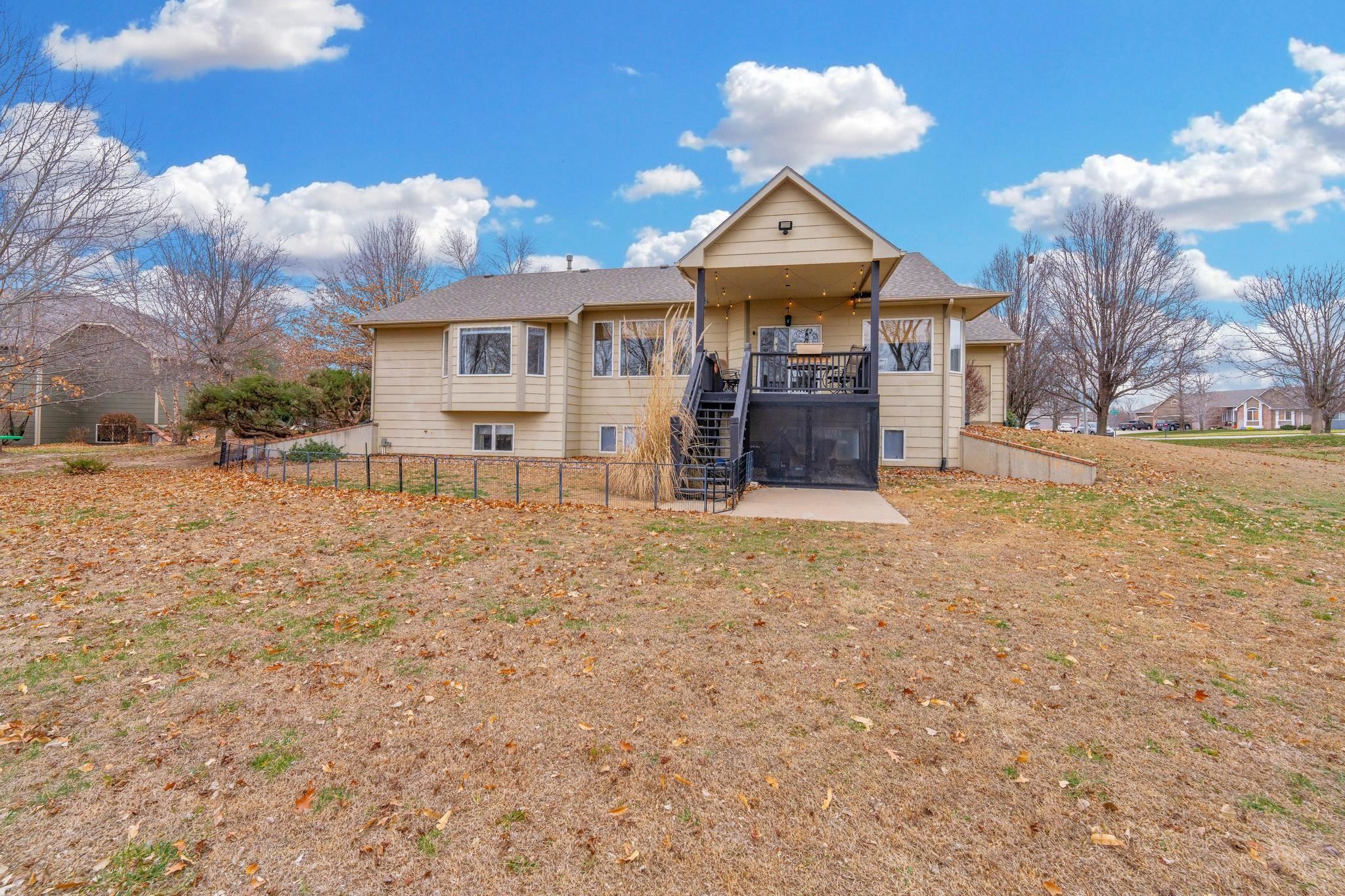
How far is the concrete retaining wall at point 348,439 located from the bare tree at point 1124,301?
81.9 feet

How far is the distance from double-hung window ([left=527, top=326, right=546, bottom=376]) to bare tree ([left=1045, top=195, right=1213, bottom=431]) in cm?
2027

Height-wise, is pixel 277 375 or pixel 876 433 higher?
pixel 277 375

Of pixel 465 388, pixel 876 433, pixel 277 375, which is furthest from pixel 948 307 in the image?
pixel 277 375

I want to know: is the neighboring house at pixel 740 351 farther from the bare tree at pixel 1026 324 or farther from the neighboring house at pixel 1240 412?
the neighboring house at pixel 1240 412

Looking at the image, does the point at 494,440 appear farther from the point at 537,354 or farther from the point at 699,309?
the point at 699,309

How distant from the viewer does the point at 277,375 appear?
25203 millimetres

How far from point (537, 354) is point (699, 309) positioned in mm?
5458

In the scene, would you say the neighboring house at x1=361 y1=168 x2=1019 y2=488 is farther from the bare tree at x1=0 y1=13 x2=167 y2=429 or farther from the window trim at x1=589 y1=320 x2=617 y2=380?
the bare tree at x1=0 y1=13 x2=167 y2=429

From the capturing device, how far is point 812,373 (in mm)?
11984

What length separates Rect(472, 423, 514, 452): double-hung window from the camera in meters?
15.9

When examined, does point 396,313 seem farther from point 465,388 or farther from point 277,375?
point 277,375

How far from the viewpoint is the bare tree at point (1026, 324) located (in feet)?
86.0

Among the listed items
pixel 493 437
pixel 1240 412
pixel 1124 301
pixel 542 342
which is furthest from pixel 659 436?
pixel 1240 412

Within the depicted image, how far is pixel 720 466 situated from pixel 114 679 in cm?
716
